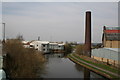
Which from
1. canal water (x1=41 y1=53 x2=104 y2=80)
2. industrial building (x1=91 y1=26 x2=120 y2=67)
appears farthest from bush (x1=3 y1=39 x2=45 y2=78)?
industrial building (x1=91 y1=26 x2=120 y2=67)

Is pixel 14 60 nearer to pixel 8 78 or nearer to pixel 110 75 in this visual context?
pixel 8 78

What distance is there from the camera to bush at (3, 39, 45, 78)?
35.6 ft

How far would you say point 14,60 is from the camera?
11500 mm

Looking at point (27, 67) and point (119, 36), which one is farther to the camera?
point (119, 36)

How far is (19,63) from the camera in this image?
1133 cm

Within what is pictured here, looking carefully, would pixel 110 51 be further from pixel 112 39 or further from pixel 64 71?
pixel 112 39

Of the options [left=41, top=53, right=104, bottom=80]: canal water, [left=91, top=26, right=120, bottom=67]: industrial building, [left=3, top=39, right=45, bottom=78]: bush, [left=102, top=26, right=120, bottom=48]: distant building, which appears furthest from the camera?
[left=102, top=26, right=120, bottom=48]: distant building

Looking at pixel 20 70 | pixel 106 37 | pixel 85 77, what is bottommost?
pixel 85 77

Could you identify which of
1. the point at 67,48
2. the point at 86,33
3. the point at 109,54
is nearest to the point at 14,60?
the point at 109,54

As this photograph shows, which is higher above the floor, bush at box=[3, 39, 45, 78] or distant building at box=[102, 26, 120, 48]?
distant building at box=[102, 26, 120, 48]

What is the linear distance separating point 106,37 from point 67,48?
63.1 ft

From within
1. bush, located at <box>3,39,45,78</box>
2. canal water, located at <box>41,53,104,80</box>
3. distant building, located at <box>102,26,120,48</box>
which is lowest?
canal water, located at <box>41,53,104,80</box>

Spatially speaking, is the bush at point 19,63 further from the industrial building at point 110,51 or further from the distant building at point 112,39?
the distant building at point 112,39

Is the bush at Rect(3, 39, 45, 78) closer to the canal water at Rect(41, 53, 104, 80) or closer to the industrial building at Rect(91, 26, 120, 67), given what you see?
the canal water at Rect(41, 53, 104, 80)
